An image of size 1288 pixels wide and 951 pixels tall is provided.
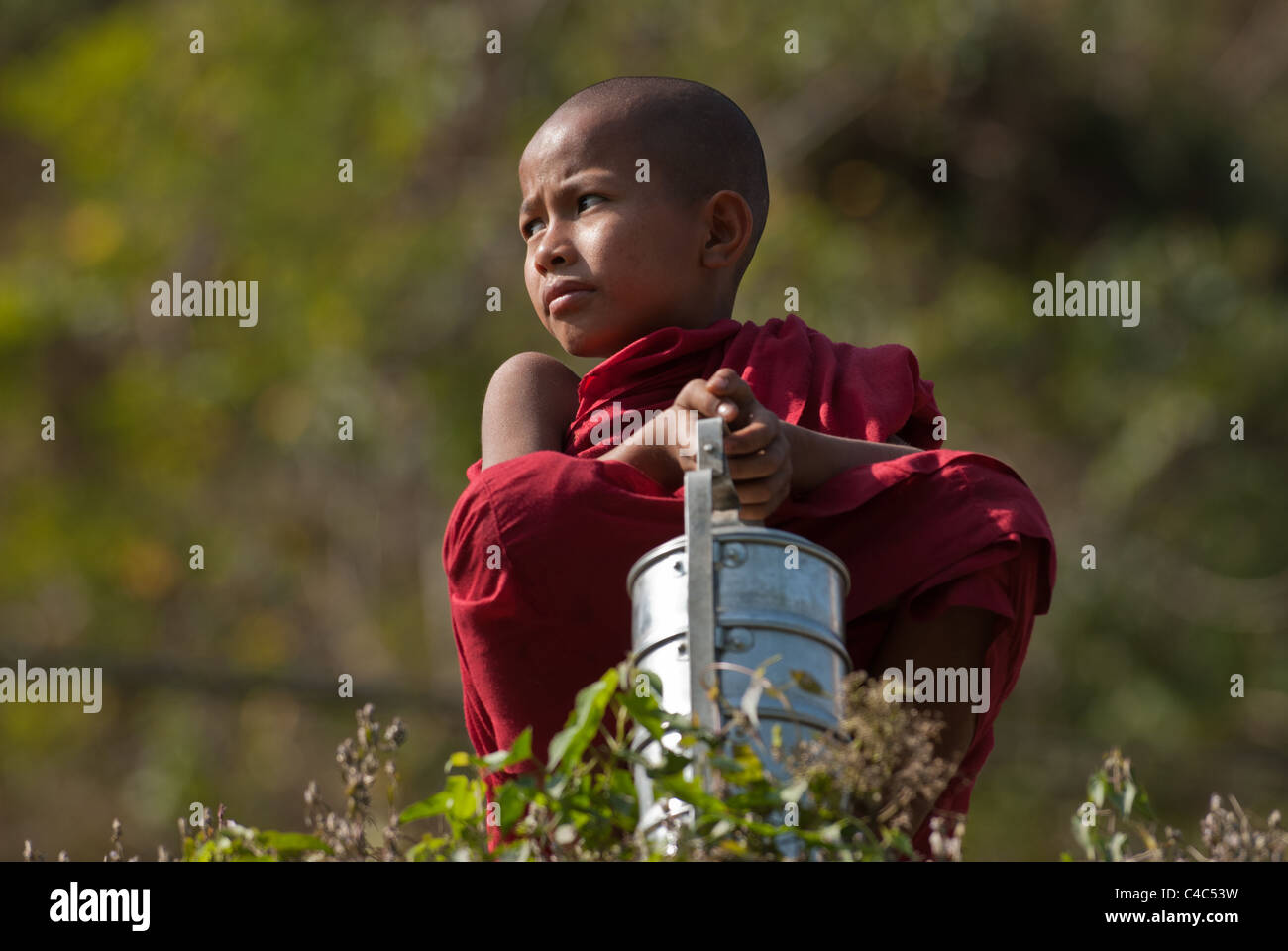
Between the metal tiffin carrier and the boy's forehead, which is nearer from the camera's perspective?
the metal tiffin carrier

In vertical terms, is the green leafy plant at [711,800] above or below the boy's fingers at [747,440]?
below

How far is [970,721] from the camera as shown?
2.86 meters

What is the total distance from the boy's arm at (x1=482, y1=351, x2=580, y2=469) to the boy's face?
60 millimetres

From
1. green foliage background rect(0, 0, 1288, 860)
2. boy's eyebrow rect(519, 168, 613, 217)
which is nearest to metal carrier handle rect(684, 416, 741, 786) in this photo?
boy's eyebrow rect(519, 168, 613, 217)

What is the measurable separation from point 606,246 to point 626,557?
655 millimetres

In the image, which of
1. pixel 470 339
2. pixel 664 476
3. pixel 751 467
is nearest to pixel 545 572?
pixel 664 476

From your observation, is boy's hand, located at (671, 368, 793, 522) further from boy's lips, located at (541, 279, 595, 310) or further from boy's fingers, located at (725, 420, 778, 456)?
boy's lips, located at (541, 279, 595, 310)

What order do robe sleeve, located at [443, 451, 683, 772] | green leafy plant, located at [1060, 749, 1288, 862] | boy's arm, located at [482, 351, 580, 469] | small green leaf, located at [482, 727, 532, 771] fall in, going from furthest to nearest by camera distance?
1. boy's arm, located at [482, 351, 580, 469]
2. robe sleeve, located at [443, 451, 683, 772]
3. green leafy plant, located at [1060, 749, 1288, 862]
4. small green leaf, located at [482, 727, 532, 771]

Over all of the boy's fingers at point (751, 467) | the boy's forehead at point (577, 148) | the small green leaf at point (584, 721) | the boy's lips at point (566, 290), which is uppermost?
the boy's forehead at point (577, 148)

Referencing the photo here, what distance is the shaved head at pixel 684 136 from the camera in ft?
10.9

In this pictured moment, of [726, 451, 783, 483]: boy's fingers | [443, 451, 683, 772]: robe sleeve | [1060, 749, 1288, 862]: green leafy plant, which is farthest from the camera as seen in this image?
[443, 451, 683, 772]: robe sleeve

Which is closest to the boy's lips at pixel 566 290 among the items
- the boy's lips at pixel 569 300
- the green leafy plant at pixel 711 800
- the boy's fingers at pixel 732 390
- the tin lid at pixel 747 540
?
the boy's lips at pixel 569 300

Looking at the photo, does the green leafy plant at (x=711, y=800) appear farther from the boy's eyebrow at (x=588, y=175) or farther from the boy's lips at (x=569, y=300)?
the boy's eyebrow at (x=588, y=175)

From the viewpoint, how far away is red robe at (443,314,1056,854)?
2764 millimetres
